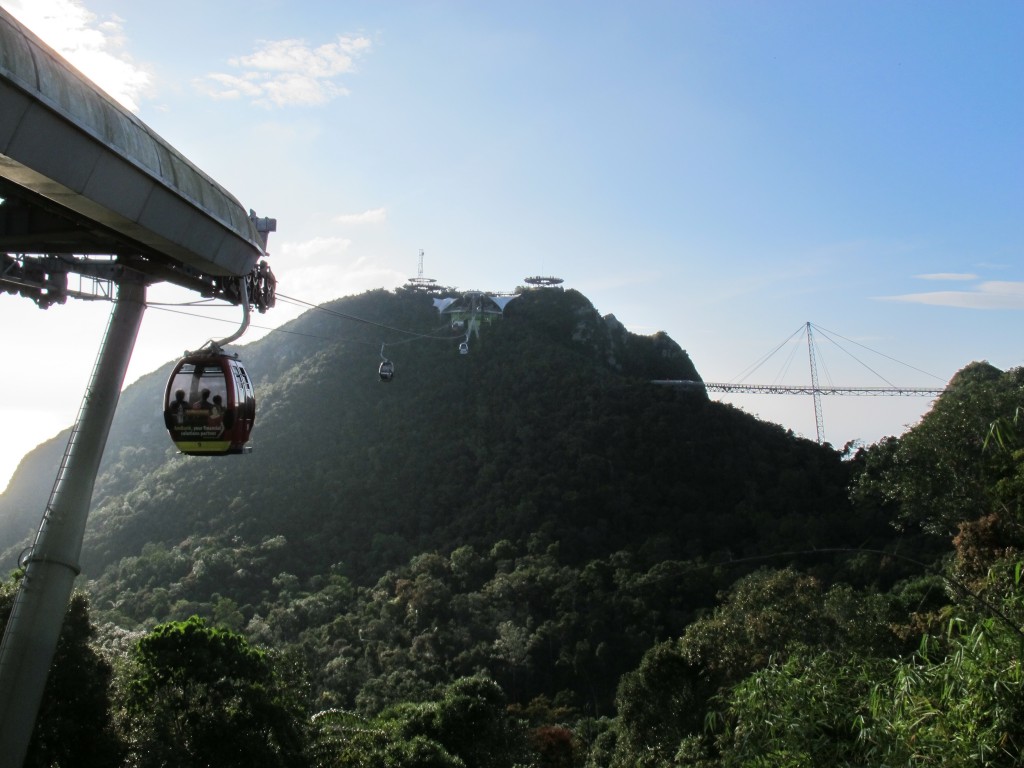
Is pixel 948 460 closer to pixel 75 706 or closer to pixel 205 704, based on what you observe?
pixel 205 704

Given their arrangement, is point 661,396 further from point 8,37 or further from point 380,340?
point 8,37

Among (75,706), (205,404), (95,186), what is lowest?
(75,706)

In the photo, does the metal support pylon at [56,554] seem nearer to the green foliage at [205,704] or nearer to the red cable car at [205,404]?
the red cable car at [205,404]

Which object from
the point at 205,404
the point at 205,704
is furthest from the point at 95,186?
the point at 205,704

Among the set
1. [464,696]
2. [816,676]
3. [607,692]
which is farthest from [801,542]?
[816,676]

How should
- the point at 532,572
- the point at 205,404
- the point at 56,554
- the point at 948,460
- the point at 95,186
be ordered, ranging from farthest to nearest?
1. the point at 532,572
2. the point at 948,460
3. the point at 205,404
4. the point at 56,554
5. the point at 95,186

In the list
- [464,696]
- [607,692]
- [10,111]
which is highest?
[10,111]
